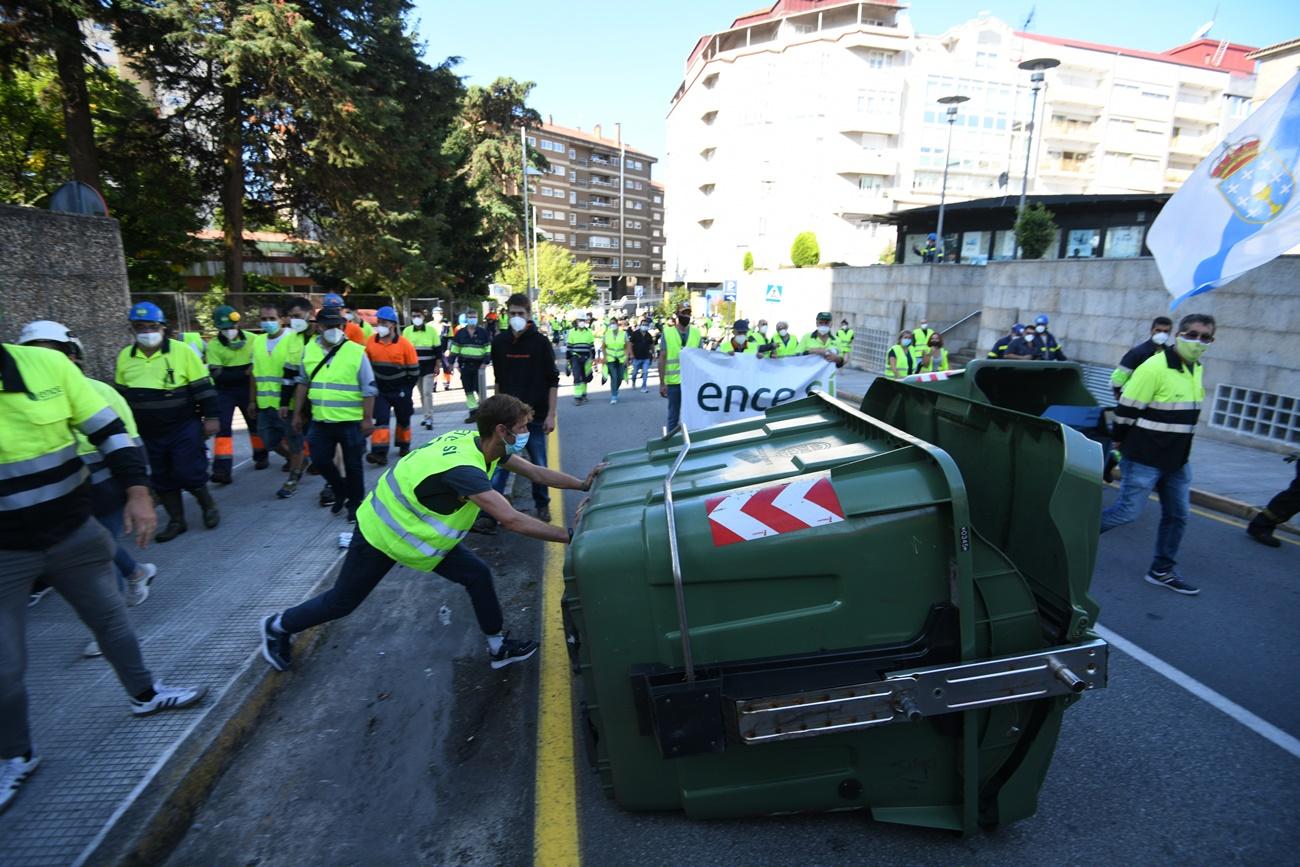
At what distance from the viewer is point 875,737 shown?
7.86 feet

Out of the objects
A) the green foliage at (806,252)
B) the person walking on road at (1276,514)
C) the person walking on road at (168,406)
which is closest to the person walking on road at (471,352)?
the person walking on road at (168,406)

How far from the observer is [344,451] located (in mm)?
5801

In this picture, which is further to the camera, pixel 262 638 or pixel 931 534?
pixel 262 638

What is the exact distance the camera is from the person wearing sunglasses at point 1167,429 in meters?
4.76

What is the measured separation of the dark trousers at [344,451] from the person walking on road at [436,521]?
2.18 metres

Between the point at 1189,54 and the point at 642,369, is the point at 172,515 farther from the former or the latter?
the point at 1189,54

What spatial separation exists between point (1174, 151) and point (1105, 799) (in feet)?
229

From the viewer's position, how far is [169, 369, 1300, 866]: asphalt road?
2.49 meters

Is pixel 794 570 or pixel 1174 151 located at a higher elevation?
pixel 1174 151

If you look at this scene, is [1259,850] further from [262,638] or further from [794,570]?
[262,638]

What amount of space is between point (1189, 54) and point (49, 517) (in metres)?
79.1

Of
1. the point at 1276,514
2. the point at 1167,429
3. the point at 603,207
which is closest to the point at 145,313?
the point at 1167,429

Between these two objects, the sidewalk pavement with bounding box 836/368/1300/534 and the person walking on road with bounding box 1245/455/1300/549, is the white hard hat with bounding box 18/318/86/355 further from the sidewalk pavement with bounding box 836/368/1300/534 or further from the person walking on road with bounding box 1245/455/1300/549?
the person walking on road with bounding box 1245/455/1300/549

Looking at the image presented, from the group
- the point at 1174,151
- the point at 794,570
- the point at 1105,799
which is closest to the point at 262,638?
the point at 794,570
